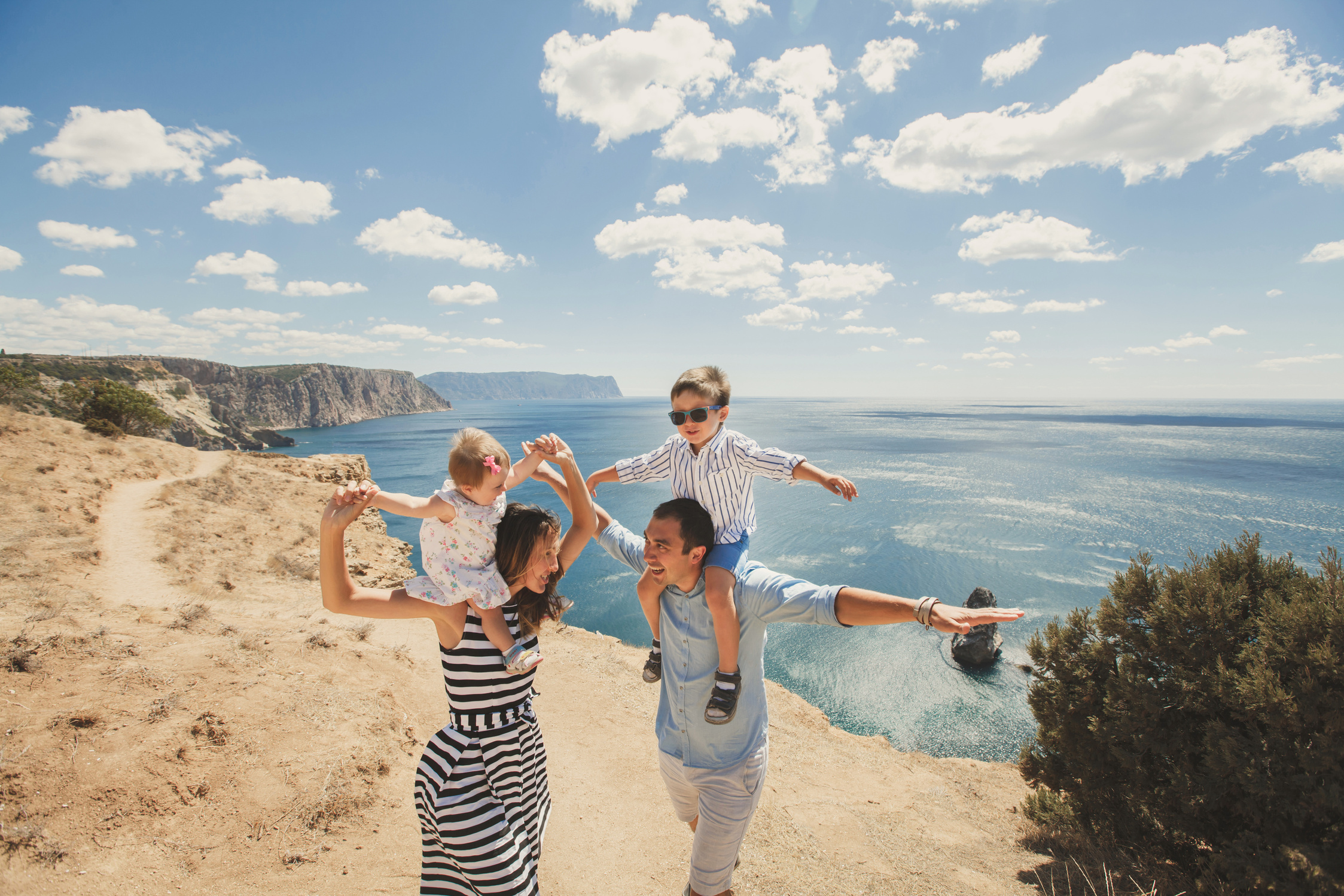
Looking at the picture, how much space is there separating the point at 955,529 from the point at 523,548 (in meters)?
40.0

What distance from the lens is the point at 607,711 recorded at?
942cm

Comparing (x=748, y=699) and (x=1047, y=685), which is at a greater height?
(x=748, y=699)

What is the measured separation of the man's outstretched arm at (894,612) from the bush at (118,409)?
45.8 m

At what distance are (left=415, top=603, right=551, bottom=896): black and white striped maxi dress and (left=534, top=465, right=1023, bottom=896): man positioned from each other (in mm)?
711

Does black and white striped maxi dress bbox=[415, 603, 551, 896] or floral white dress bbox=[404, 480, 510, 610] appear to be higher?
floral white dress bbox=[404, 480, 510, 610]

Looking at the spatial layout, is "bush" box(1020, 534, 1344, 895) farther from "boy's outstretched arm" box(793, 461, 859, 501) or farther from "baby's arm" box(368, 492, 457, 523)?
Answer: "baby's arm" box(368, 492, 457, 523)

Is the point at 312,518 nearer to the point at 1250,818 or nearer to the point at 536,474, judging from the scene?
the point at 536,474

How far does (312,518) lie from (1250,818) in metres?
28.4

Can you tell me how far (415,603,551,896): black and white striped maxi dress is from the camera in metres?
2.32

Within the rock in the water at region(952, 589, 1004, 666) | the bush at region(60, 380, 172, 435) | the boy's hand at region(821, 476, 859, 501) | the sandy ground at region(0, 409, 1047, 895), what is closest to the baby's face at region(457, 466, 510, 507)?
the boy's hand at region(821, 476, 859, 501)

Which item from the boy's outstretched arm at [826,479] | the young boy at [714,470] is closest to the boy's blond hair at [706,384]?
the young boy at [714,470]

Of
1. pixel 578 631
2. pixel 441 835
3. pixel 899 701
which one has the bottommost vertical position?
pixel 899 701

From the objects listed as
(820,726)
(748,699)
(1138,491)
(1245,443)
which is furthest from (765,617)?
(1245,443)

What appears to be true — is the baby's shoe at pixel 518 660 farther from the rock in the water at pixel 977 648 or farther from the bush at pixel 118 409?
the bush at pixel 118 409
